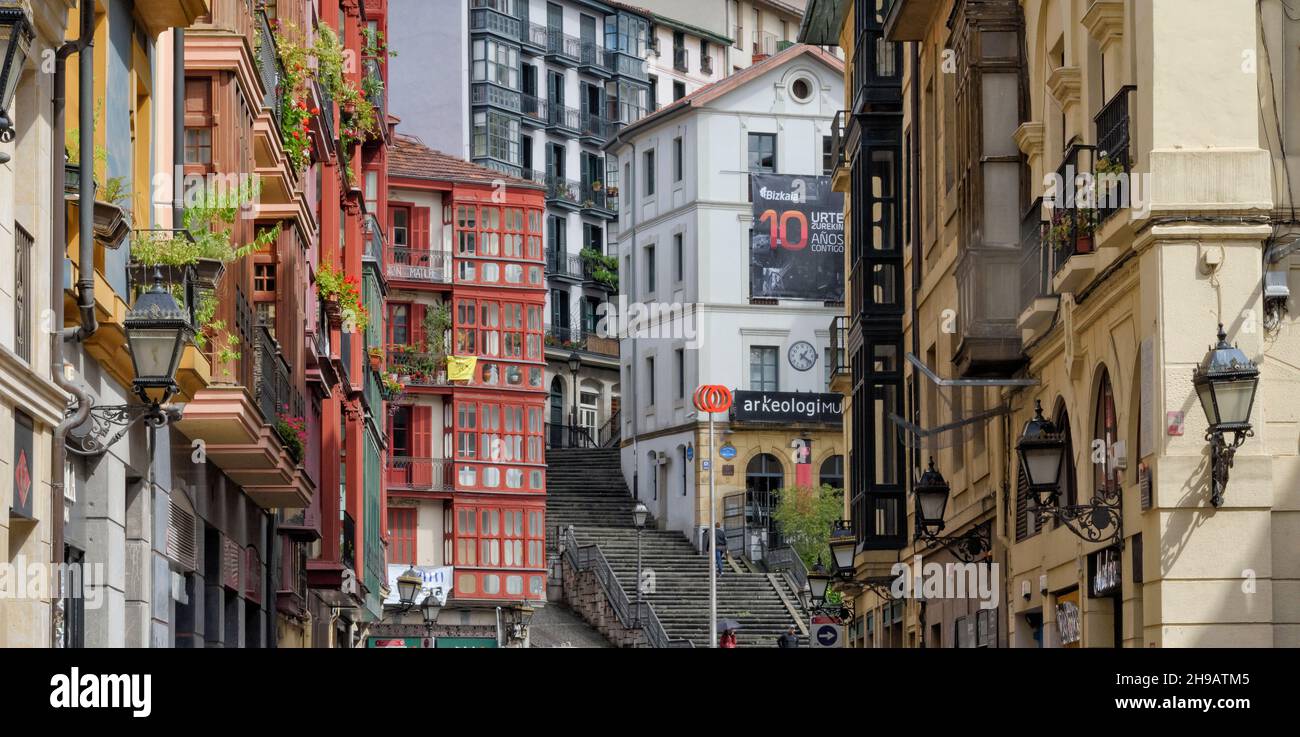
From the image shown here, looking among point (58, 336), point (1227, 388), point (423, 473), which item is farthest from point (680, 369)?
point (58, 336)

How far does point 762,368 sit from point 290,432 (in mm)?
53776

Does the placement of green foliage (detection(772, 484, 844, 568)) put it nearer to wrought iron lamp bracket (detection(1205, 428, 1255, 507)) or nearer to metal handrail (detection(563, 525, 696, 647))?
metal handrail (detection(563, 525, 696, 647))

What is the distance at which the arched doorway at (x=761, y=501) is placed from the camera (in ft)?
234

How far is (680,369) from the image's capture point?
7819 centimetres

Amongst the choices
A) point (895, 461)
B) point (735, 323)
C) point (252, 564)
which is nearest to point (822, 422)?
point (735, 323)

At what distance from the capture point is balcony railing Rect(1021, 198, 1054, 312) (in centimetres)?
1980

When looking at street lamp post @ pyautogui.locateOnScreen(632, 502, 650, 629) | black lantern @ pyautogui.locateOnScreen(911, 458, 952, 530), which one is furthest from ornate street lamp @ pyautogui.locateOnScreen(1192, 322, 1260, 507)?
street lamp post @ pyautogui.locateOnScreen(632, 502, 650, 629)

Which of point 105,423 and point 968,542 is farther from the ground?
point 105,423

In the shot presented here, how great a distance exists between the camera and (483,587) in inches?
2562

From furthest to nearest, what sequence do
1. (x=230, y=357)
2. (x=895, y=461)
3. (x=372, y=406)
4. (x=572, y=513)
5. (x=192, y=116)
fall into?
(x=572, y=513) → (x=372, y=406) → (x=895, y=461) → (x=192, y=116) → (x=230, y=357)

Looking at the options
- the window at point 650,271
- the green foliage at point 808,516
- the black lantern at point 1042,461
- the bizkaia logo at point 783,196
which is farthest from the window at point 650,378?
the black lantern at point 1042,461

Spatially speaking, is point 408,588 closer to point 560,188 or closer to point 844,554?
point 844,554

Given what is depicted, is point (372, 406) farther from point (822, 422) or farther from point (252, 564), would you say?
point (822, 422)

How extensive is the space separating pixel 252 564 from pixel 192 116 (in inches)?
280
